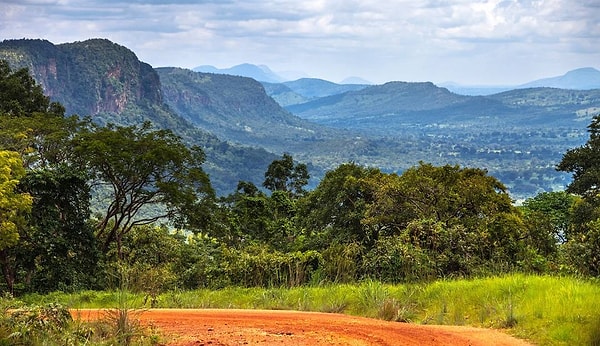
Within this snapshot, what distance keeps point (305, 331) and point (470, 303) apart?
280 centimetres

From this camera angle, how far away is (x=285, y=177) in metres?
44.2

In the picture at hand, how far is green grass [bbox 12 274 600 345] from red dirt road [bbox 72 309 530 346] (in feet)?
1.50

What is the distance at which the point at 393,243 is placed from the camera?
1375 centimetres

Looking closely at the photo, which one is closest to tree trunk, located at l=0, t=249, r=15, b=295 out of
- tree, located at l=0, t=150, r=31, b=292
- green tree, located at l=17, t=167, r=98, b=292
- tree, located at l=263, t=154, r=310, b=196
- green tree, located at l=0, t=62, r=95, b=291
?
green tree, located at l=0, t=62, r=95, b=291

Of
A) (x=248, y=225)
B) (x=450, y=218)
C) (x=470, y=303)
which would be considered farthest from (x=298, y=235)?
(x=470, y=303)

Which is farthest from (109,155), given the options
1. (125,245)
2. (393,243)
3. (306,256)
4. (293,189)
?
(293,189)

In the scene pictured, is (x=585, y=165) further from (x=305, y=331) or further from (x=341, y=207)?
(x=305, y=331)

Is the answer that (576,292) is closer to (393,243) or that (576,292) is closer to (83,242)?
(393,243)

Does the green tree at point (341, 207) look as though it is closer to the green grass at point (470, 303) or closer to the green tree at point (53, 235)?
the green tree at point (53, 235)

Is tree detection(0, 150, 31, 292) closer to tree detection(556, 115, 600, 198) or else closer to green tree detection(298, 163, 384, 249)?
green tree detection(298, 163, 384, 249)

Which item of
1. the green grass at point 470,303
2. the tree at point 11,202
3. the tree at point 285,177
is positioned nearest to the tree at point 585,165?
the tree at point 285,177

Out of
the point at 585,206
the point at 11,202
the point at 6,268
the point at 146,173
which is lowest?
the point at 6,268

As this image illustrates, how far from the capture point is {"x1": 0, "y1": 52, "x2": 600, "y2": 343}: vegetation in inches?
361

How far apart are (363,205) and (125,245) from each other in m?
11.5
